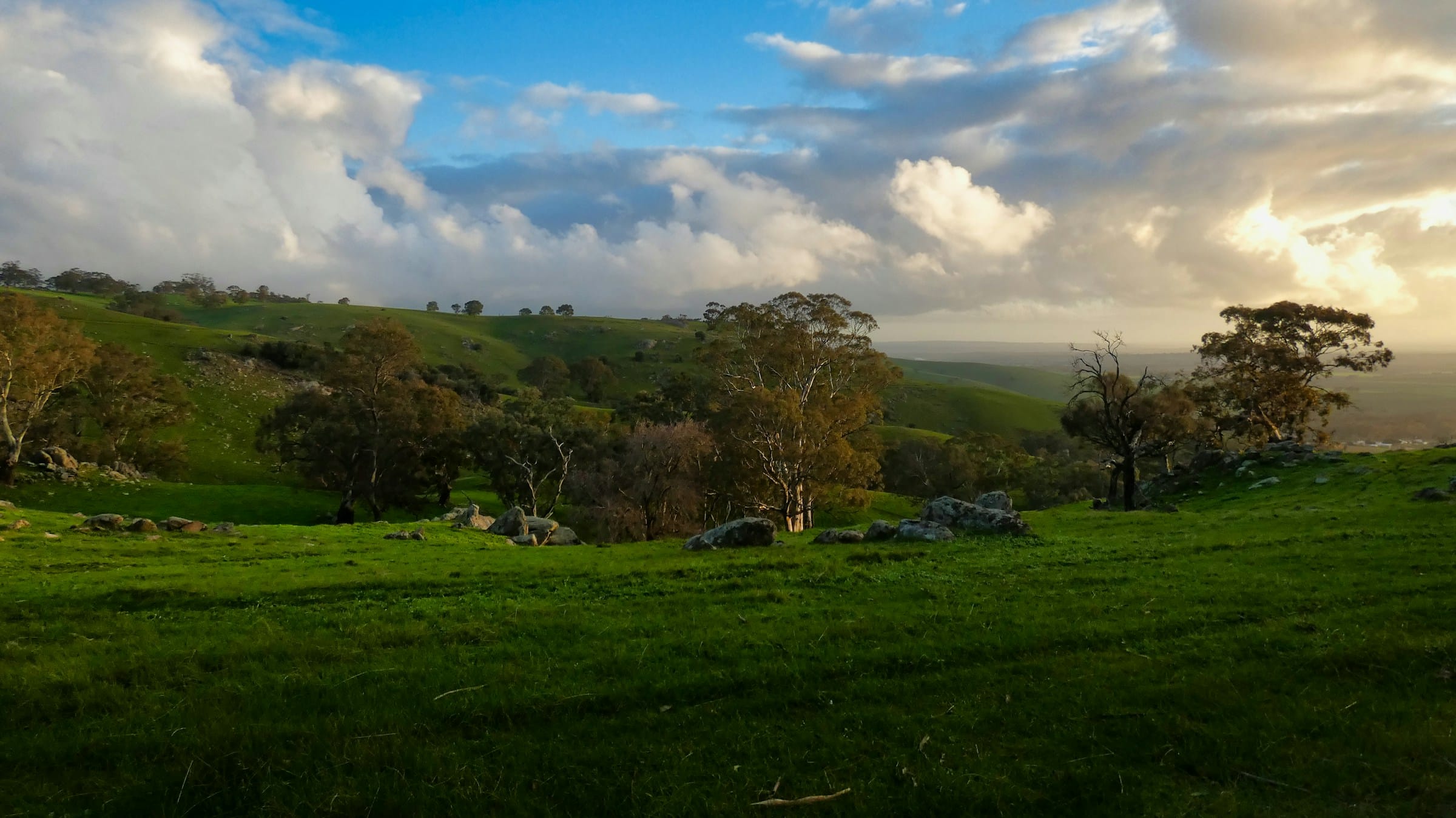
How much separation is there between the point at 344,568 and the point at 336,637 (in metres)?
9.03

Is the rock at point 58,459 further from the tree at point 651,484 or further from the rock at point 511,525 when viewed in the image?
the rock at point 511,525

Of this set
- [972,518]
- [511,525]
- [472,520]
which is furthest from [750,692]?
[472,520]

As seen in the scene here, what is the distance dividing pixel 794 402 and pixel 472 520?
21.0 m

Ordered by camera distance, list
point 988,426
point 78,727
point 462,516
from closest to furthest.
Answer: point 78,727 → point 462,516 → point 988,426

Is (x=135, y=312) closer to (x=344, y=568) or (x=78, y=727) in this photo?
(x=344, y=568)

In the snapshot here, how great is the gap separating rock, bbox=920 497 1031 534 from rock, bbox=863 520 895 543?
0.37m

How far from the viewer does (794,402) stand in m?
46.1

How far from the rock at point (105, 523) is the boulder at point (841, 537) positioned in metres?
25.9

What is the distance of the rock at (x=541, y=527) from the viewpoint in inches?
1337

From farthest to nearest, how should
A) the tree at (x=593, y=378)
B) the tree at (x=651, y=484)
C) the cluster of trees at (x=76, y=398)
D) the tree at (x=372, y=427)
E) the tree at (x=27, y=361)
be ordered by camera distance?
1. the tree at (x=593, y=378)
2. the tree at (x=372, y=427)
3. the cluster of trees at (x=76, y=398)
4. the tree at (x=27, y=361)
5. the tree at (x=651, y=484)

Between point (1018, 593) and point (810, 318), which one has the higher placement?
point (810, 318)

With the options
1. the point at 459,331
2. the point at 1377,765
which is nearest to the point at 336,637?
the point at 1377,765

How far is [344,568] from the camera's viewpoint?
1933 centimetres

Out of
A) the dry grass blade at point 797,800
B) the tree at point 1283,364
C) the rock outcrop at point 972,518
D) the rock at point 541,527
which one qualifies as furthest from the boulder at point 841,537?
the tree at point 1283,364
